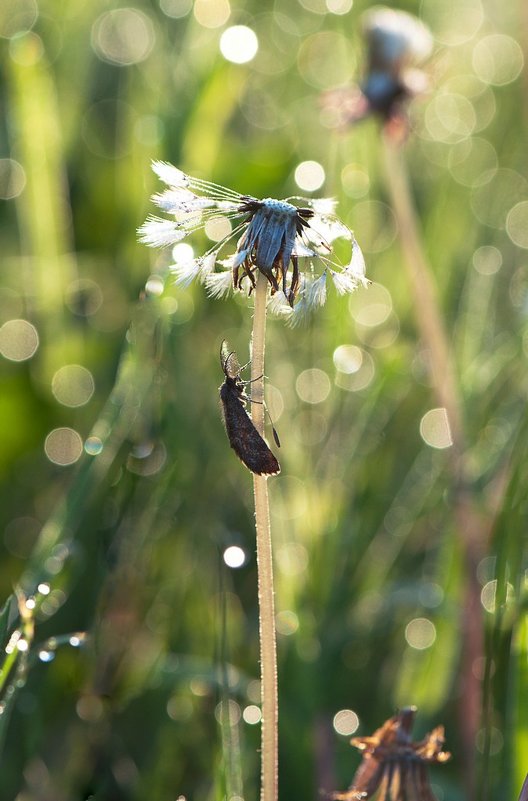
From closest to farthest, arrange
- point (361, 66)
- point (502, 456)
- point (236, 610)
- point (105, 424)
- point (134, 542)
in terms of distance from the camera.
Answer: point (105, 424) < point (134, 542) < point (236, 610) < point (502, 456) < point (361, 66)

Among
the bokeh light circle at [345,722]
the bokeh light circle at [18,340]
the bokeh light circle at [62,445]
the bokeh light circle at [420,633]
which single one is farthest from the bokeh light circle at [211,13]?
the bokeh light circle at [345,722]

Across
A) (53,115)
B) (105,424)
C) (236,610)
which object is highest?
(53,115)

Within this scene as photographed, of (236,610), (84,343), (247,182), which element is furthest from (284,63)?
(236,610)

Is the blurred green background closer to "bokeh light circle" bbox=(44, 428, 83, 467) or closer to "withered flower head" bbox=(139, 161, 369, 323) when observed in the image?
"bokeh light circle" bbox=(44, 428, 83, 467)

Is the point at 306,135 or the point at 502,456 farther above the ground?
the point at 306,135

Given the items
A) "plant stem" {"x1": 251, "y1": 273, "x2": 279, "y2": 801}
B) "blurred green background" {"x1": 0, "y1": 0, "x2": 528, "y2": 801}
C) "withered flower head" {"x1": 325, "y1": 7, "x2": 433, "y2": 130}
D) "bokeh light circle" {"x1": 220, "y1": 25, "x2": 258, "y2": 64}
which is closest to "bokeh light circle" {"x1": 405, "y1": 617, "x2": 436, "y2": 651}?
"blurred green background" {"x1": 0, "y1": 0, "x2": 528, "y2": 801}

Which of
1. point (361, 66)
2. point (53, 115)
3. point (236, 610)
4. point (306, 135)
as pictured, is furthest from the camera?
point (306, 135)

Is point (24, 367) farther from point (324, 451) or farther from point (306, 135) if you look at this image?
point (306, 135)

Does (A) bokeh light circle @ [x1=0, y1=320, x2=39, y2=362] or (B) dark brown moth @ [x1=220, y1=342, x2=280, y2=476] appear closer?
(B) dark brown moth @ [x1=220, y1=342, x2=280, y2=476]
